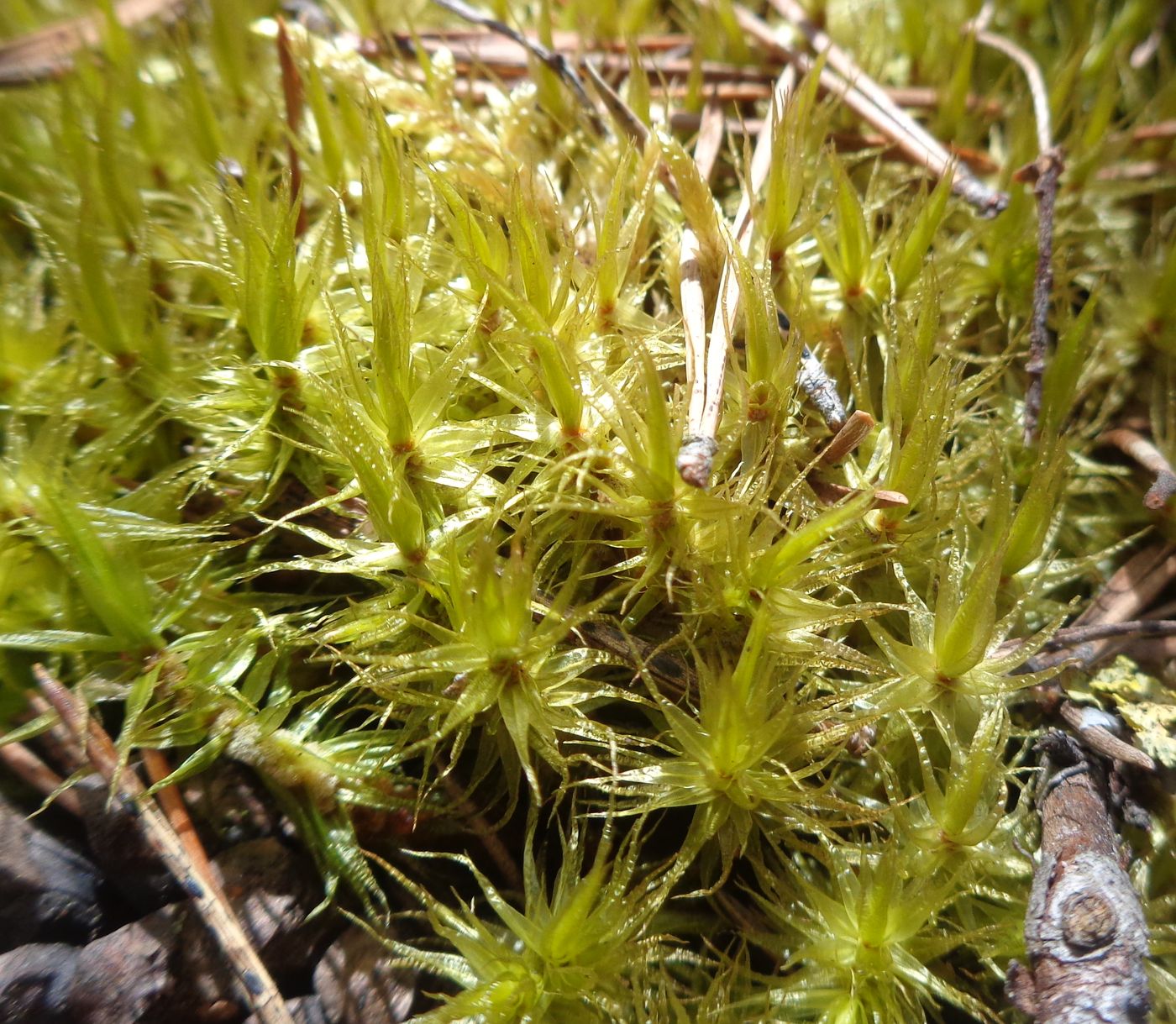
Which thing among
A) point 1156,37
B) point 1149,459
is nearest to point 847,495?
point 1149,459

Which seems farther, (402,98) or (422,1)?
(422,1)

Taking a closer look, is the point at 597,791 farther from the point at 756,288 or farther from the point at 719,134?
the point at 719,134

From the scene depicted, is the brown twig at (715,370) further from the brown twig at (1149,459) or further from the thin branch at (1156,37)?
the thin branch at (1156,37)

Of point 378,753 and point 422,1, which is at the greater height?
point 422,1

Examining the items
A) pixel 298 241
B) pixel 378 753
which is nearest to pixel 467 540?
pixel 378 753

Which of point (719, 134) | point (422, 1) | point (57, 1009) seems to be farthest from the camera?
point (422, 1)

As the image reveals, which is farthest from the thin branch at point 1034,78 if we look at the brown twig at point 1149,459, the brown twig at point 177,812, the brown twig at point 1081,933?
the brown twig at point 177,812
